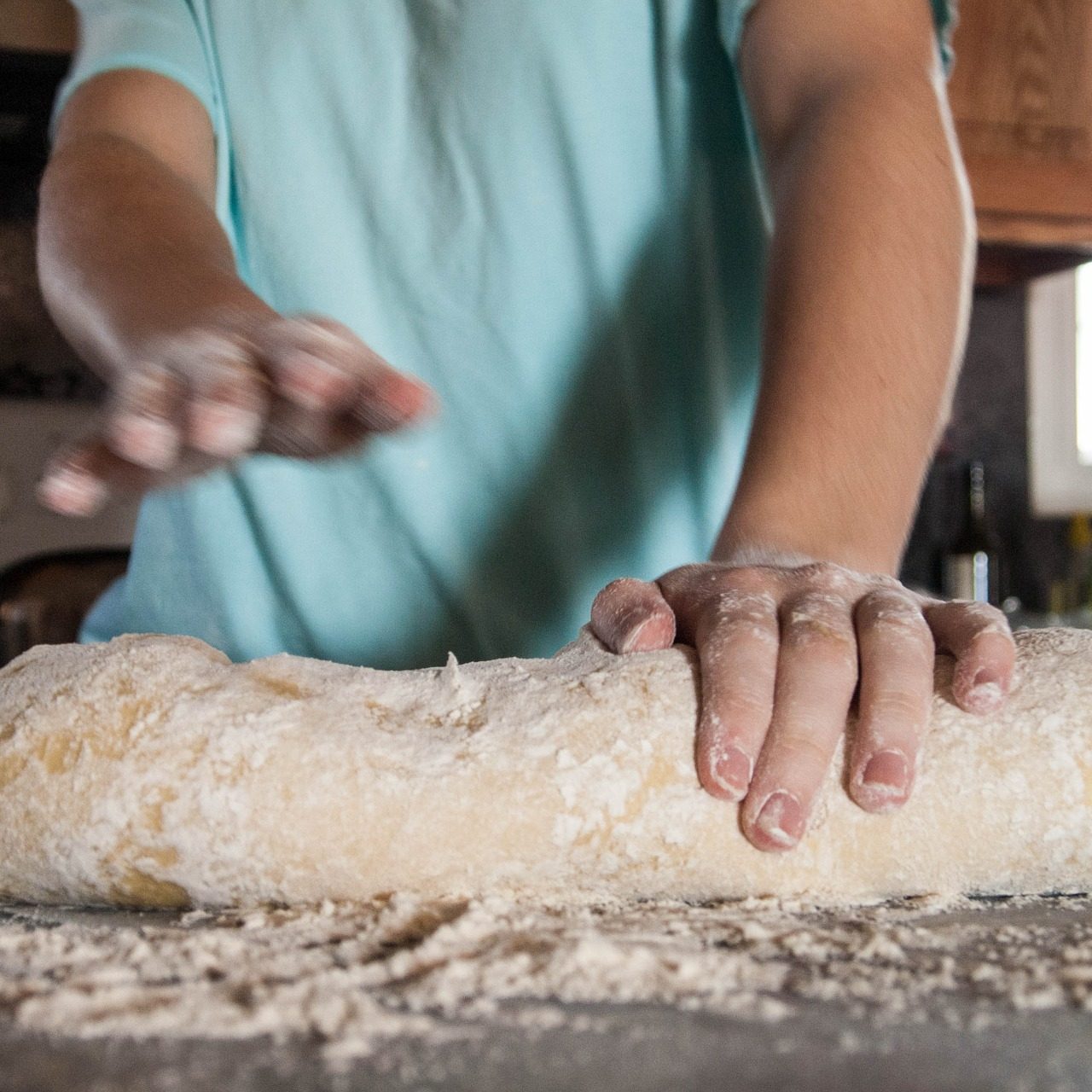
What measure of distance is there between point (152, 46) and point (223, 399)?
773mm

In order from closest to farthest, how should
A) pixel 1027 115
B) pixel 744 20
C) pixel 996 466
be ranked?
pixel 744 20 < pixel 1027 115 < pixel 996 466

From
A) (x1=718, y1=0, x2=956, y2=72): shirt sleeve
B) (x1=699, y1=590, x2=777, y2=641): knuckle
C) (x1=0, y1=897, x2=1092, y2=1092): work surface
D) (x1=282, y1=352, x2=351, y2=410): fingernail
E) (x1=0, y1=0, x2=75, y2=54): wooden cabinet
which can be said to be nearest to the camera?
(x1=0, y1=897, x2=1092, y2=1092): work surface

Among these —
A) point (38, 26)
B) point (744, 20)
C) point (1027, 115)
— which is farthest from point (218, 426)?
point (1027, 115)

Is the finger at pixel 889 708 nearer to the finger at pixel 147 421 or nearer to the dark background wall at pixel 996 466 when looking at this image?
the finger at pixel 147 421

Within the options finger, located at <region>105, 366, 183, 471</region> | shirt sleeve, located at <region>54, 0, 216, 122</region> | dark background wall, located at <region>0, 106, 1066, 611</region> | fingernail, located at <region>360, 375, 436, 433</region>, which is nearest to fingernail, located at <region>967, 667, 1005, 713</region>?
fingernail, located at <region>360, 375, 436, 433</region>

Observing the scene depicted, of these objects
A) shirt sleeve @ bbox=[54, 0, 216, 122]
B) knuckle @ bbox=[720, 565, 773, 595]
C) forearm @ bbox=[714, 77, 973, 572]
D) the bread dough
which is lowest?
the bread dough

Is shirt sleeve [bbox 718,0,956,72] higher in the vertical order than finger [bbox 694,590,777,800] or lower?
higher

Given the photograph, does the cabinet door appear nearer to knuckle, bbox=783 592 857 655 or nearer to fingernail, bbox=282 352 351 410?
knuckle, bbox=783 592 857 655

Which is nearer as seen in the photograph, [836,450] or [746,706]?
[746,706]

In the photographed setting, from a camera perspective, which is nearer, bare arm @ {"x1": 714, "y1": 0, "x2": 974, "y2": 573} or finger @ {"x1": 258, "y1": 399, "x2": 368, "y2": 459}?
finger @ {"x1": 258, "y1": 399, "x2": 368, "y2": 459}

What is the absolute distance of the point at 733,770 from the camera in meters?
0.63

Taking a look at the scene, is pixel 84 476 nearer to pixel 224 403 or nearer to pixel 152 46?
pixel 224 403

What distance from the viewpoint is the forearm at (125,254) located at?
2.41 ft

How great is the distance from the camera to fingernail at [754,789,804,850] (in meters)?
0.61
